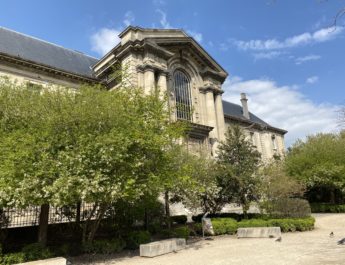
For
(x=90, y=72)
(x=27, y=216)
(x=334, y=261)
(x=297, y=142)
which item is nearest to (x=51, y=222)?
(x=27, y=216)

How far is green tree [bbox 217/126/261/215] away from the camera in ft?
61.4

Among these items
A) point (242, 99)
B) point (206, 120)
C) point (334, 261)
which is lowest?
point (334, 261)

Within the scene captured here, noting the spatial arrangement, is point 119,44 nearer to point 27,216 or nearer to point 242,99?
point 27,216

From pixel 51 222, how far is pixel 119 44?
1806cm

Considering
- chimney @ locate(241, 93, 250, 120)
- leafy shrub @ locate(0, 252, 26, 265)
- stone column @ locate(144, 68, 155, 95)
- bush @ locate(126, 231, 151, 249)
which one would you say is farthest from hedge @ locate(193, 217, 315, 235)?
chimney @ locate(241, 93, 250, 120)

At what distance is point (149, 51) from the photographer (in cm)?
2709

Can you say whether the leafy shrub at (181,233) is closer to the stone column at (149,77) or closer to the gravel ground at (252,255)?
the gravel ground at (252,255)

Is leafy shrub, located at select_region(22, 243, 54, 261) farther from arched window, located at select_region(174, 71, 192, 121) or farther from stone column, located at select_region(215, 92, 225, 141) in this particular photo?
stone column, located at select_region(215, 92, 225, 141)

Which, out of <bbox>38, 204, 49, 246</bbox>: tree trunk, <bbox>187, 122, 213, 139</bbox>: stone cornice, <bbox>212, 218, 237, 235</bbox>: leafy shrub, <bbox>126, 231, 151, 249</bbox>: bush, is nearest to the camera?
<bbox>38, 204, 49, 246</bbox>: tree trunk

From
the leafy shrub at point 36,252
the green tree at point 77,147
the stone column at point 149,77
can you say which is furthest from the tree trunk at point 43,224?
the stone column at point 149,77

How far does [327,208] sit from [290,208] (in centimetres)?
1111

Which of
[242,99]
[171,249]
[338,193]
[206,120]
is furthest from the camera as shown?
[242,99]

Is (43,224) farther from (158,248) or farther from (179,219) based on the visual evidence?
(179,219)

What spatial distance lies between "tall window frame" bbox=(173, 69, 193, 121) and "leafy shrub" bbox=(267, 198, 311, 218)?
12977 millimetres
